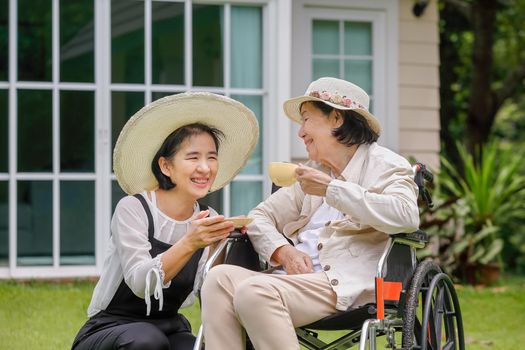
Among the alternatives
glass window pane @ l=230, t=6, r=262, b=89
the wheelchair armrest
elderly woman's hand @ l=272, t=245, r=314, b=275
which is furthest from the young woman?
glass window pane @ l=230, t=6, r=262, b=89

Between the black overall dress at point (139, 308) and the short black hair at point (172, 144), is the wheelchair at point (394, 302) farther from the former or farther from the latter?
the short black hair at point (172, 144)

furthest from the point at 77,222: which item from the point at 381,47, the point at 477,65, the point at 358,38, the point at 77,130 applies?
the point at 477,65

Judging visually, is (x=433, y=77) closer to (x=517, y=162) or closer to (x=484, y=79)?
(x=517, y=162)

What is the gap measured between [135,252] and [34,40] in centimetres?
426

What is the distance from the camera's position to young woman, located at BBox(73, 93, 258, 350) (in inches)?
135

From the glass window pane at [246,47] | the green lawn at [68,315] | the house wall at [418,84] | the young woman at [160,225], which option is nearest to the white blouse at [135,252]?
the young woman at [160,225]

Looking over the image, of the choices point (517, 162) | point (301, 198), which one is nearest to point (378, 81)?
A: point (517, 162)

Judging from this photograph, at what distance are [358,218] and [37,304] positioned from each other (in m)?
3.41

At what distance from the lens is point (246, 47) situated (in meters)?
7.79

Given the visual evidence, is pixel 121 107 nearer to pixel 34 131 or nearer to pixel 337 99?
pixel 34 131

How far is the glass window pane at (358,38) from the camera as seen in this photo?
830 cm

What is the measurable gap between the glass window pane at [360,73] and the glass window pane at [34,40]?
7.57ft

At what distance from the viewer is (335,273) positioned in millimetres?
3623

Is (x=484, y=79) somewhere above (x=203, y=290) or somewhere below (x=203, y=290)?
above
